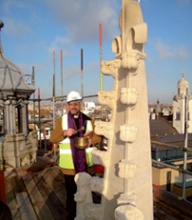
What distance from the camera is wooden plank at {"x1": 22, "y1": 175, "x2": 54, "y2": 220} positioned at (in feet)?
11.4

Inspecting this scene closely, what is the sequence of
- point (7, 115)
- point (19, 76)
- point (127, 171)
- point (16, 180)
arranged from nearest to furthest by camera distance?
point (127, 171)
point (16, 180)
point (7, 115)
point (19, 76)

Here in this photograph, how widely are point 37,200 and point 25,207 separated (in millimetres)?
304

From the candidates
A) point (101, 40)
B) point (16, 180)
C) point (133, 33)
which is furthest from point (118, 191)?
point (16, 180)

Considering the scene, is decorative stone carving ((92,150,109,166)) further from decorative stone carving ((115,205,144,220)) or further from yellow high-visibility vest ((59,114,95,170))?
yellow high-visibility vest ((59,114,95,170))

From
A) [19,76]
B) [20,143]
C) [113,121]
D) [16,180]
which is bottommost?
[16,180]

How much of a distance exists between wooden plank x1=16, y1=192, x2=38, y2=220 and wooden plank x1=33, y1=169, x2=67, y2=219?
0.33m

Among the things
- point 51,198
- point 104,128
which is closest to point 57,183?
point 51,198

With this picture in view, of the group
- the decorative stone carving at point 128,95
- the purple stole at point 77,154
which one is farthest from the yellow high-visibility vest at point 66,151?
the decorative stone carving at point 128,95

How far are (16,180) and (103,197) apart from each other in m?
3.87

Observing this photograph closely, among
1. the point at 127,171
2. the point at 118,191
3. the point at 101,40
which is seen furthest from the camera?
the point at 101,40

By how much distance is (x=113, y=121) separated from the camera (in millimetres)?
1938

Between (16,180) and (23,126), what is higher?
(23,126)

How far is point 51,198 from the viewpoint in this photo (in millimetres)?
4035

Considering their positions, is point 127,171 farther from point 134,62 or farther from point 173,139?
point 173,139
